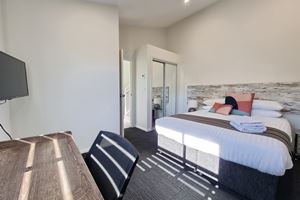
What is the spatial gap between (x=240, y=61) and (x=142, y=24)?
2803mm

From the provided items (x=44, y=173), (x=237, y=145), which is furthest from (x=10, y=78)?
(x=237, y=145)

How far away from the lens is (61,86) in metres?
2.75

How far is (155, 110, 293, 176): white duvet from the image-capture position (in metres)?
1.46

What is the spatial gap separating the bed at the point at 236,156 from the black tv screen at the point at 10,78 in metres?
2.03

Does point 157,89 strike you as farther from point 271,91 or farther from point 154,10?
point 271,91

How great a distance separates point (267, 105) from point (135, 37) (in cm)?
363

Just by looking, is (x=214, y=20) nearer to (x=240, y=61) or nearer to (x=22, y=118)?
(x=240, y=61)

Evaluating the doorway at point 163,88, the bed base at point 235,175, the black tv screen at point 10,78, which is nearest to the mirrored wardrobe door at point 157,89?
the doorway at point 163,88

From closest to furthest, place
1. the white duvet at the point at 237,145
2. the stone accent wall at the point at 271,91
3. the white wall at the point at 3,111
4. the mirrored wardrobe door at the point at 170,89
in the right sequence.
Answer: the white duvet at the point at 237,145 → the white wall at the point at 3,111 → the stone accent wall at the point at 271,91 → the mirrored wardrobe door at the point at 170,89

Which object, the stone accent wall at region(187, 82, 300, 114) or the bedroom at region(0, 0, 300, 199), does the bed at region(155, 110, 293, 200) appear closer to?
the bedroom at region(0, 0, 300, 199)

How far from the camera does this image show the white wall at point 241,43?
9.07 ft

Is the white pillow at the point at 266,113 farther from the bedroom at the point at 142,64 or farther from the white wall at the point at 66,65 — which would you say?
the white wall at the point at 66,65

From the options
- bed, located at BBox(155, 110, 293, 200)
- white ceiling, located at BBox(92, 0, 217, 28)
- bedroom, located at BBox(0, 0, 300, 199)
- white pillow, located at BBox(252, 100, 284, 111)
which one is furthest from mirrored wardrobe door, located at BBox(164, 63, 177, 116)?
bed, located at BBox(155, 110, 293, 200)

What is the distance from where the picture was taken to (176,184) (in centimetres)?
200
